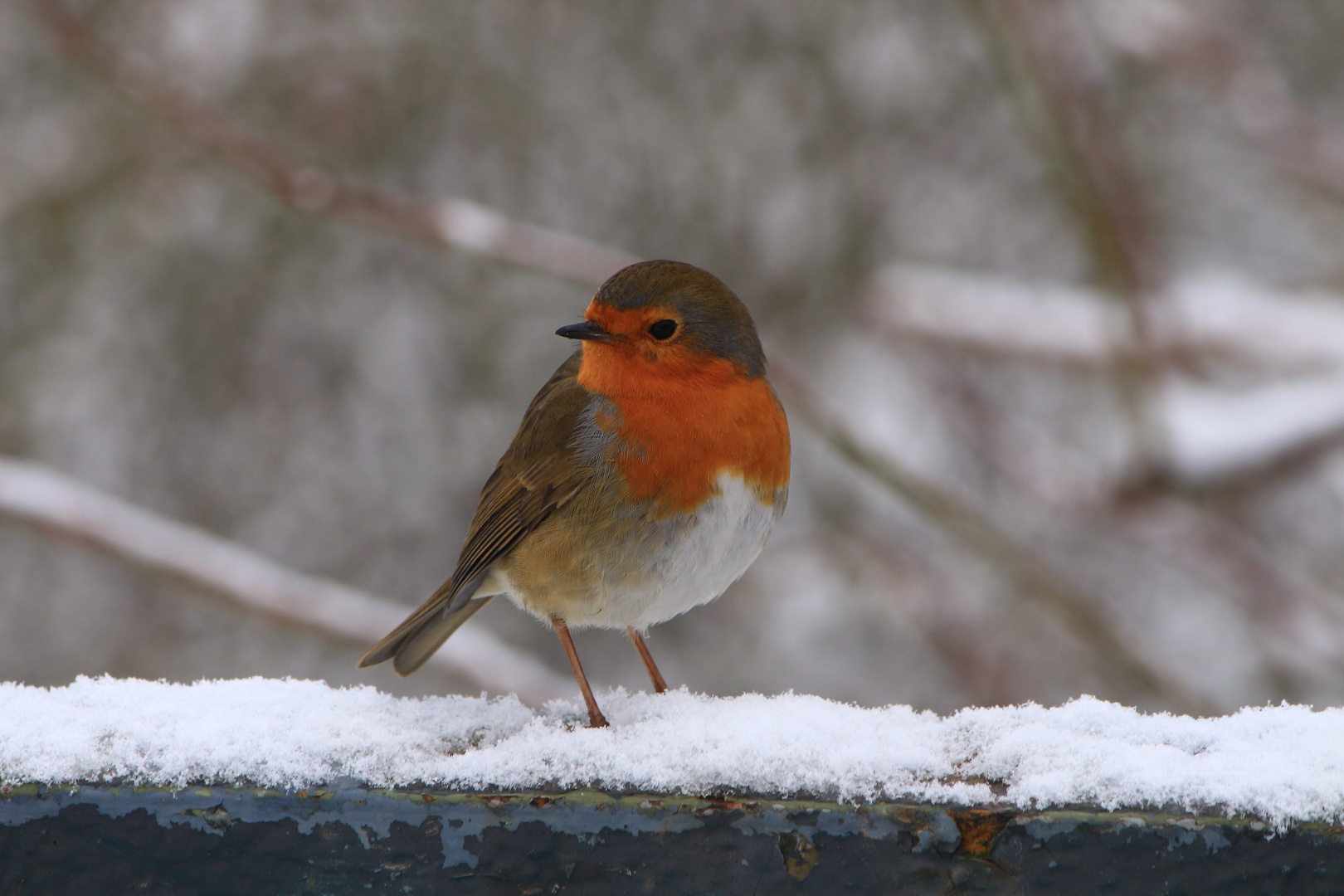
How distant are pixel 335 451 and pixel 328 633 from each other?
3.00 metres

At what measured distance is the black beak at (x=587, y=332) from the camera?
218 cm

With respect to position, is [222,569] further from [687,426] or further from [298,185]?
[687,426]

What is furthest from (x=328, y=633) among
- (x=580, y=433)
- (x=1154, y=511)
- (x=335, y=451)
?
(x=335, y=451)

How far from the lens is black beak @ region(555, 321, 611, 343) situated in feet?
7.15

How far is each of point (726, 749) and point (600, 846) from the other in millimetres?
199

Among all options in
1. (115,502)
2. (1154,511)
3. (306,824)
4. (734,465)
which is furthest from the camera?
(1154,511)

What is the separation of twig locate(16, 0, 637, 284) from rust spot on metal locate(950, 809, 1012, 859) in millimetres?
2264

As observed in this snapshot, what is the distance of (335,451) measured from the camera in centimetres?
612

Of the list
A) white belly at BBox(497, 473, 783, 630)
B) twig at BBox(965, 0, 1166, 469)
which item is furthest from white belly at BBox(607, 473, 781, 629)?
twig at BBox(965, 0, 1166, 469)

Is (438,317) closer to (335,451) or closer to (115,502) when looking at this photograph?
(335,451)

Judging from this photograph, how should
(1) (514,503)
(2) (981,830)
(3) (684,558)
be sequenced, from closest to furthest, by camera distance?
(2) (981,830) < (3) (684,558) < (1) (514,503)

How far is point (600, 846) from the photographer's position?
1195mm

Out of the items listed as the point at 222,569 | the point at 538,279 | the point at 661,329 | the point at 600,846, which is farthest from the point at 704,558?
the point at 538,279

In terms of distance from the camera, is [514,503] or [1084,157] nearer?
[514,503]
